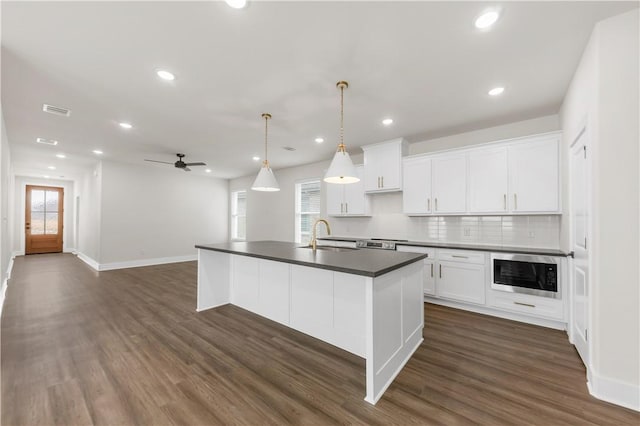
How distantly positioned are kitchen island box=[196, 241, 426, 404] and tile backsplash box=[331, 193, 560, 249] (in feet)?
6.50

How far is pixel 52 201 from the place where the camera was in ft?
30.9

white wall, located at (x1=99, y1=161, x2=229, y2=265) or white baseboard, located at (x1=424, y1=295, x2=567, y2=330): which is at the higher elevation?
white wall, located at (x1=99, y1=161, x2=229, y2=265)

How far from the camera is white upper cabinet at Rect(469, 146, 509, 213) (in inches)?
141

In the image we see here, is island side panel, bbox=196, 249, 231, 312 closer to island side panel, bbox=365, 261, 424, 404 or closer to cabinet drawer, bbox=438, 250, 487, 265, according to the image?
island side panel, bbox=365, 261, 424, 404

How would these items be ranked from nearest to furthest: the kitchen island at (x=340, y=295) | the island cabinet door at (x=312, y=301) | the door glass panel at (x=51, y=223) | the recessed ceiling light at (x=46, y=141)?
the kitchen island at (x=340, y=295) < the island cabinet door at (x=312, y=301) < the recessed ceiling light at (x=46, y=141) < the door glass panel at (x=51, y=223)

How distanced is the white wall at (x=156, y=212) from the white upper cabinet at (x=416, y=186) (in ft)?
21.3

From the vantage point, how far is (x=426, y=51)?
222cm

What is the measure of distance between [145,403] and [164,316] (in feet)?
5.97

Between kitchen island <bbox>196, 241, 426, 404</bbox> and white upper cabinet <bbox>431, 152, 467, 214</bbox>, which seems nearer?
kitchen island <bbox>196, 241, 426, 404</bbox>

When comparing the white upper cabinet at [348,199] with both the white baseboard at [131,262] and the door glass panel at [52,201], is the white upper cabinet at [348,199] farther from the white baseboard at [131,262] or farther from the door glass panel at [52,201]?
the door glass panel at [52,201]

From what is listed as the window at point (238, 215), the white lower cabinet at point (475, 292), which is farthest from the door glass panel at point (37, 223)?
the white lower cabinet at point (475, 292)

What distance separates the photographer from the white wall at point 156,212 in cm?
656

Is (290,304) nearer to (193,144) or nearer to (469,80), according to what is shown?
(469,80)

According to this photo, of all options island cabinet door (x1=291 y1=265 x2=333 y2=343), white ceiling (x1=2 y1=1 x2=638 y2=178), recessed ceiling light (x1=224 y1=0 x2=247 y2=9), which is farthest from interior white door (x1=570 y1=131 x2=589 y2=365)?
recessed ceiling light (x1=224 y1=0 x2=247 y2=9)
